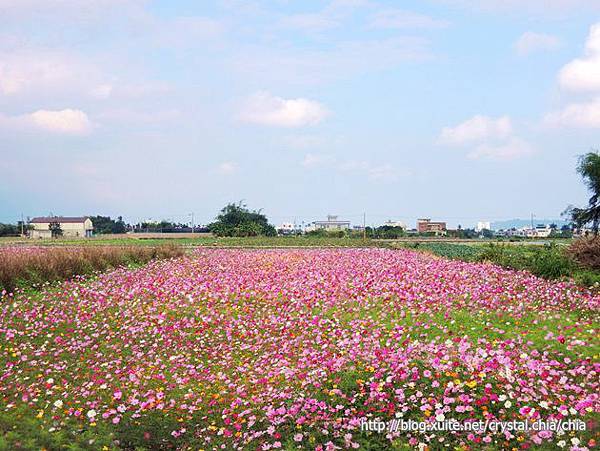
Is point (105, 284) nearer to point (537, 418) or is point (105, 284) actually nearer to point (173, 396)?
point (173, 396)

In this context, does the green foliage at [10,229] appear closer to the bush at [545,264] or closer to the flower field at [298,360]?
the flower field at [298,360]

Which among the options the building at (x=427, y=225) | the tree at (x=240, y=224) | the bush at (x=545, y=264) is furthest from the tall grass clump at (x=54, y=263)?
the building at (x=427, y=225)

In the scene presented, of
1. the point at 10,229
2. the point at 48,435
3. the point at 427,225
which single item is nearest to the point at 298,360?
the point at 48,435

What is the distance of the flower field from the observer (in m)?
6.29

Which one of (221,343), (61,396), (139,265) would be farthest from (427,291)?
(139,265)

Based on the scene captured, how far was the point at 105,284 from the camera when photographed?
634 inches

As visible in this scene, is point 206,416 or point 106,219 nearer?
point 206,416

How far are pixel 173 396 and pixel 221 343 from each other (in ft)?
8.44

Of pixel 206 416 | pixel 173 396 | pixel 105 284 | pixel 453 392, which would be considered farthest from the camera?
pixel 105 284

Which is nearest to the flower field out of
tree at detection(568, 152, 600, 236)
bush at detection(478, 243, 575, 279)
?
bush at detection(478, 243, 575, 279)

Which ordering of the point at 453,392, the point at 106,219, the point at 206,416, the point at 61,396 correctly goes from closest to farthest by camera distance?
the point at 453,392 < the point at 206,416 < the point at 61,396 < the point at 106,219

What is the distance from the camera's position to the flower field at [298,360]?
6.29 metres

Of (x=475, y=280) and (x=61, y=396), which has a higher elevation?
(x=475, y=280)

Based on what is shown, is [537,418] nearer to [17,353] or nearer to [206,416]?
[206,416]
